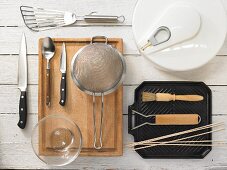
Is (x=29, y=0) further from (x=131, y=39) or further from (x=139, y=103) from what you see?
(x=139, y=103)

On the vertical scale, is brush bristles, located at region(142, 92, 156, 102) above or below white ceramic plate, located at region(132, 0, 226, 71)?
below

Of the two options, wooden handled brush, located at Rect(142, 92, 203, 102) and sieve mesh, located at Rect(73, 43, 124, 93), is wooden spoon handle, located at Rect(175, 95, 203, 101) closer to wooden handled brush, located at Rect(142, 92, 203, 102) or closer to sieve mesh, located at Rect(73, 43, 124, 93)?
wooden handled brush, located at Rect(142, 92, 203, 102)

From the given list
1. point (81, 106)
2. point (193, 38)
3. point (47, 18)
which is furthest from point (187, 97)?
point (47, 18)

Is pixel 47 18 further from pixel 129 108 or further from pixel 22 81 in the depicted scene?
pixel 129 108

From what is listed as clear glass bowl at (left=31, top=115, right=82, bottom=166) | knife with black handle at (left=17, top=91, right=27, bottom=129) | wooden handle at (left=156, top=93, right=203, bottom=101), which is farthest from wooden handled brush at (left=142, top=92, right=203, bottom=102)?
knife with black handle at (left=17, top=91, right=27, bottom=129)

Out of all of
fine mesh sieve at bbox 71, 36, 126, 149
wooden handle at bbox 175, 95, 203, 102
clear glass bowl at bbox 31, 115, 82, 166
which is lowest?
clear glass bowl at bbox 31, 115, 82, 166

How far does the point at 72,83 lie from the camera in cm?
87

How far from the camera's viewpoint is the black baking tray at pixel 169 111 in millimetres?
879

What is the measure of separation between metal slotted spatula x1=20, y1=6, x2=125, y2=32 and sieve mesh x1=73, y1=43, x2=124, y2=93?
3.5 inches

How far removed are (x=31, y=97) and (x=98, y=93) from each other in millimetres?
174

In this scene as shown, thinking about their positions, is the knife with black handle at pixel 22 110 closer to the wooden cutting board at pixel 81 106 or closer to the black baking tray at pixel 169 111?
the wooden cutting board at pixel 81 106

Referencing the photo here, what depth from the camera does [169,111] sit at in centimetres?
88

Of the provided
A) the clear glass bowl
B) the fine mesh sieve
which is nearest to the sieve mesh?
the fine mesh sieve

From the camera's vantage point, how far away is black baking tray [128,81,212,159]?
88cm
